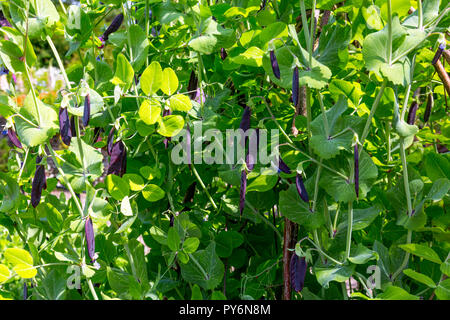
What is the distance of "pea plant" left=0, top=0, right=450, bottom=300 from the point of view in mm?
828

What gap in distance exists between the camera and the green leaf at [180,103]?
883mm

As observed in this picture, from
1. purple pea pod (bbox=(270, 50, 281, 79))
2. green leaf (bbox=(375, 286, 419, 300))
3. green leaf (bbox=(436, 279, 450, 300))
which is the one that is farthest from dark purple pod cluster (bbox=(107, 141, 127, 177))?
green leaf (bbox=(436, 279, 450, 300))

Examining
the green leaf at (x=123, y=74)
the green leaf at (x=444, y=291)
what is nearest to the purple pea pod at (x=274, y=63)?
the green leaf at (x=123, y=74)

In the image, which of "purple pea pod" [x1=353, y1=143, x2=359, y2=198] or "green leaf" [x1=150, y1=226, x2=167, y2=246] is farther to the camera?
"green leaf" [x1=150, y1=226, x2=167, y2=246]

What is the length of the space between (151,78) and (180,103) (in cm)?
7

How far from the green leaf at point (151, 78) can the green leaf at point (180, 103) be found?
0.04 metres

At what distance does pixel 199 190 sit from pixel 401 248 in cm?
49

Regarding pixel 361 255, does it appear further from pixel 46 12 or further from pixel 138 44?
pixel 46 12

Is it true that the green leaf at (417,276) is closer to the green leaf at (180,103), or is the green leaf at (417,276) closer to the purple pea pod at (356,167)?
the purple pea pod at (356,167)

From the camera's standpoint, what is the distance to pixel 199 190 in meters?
1.14

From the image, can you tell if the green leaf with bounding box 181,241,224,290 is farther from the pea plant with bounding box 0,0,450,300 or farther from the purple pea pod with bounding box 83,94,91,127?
the purple pea pod with bounding box 83,94,91,127

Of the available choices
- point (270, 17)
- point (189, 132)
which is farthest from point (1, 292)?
point (270, 17)

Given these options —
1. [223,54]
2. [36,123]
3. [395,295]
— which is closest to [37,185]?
[36,123]

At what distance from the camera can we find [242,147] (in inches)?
35.1
